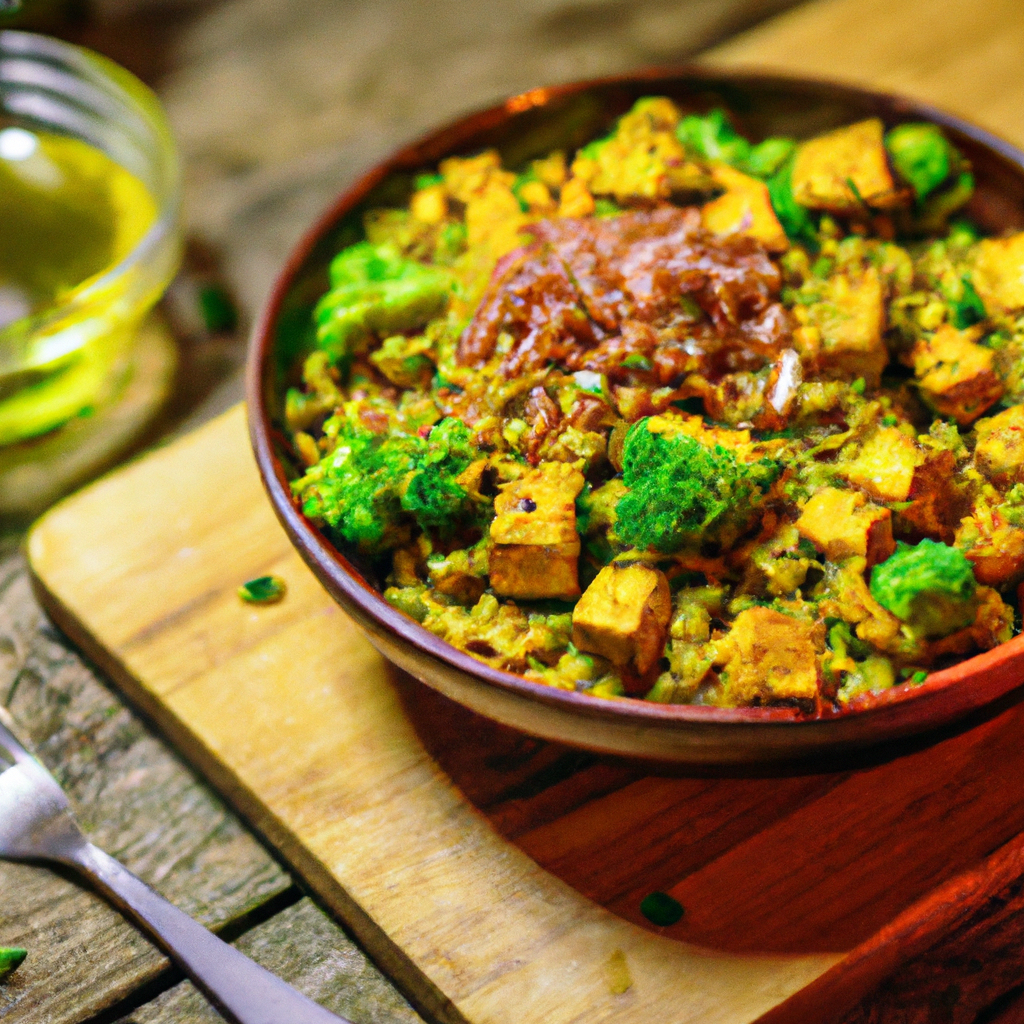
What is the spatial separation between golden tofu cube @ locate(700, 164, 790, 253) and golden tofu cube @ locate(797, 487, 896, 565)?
696mm

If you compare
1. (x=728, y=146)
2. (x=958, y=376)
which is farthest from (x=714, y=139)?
(x=958, y=376)

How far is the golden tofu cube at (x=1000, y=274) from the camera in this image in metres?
2.19

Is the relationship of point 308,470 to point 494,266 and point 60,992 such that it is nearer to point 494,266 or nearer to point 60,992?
point 494,266

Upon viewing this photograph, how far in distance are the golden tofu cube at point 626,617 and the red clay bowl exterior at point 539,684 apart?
4.1 inches

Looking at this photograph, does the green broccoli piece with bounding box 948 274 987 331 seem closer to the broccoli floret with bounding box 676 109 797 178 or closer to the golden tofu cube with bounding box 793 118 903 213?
the golden tofu cube with bounding box 793 118 903 213

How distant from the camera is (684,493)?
181cm

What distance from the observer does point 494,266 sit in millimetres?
2344

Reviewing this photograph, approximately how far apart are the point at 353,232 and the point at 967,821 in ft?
6.29

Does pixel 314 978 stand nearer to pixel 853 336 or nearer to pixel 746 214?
pixel 853 336

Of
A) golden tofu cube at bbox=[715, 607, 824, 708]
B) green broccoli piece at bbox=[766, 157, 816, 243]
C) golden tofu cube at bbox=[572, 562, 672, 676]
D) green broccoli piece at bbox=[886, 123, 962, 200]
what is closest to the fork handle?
golden tofu cube at bbox=[572, 562, 672, 676]

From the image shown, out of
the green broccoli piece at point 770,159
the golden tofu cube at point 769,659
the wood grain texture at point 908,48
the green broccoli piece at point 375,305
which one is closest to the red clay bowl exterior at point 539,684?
the golden tofu cube at point 769,659

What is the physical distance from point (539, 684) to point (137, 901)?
1012 mm

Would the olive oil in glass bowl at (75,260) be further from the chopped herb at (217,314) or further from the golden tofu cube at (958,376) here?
the golden tofu cube at (958,376)

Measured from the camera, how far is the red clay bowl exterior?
5.65ft
